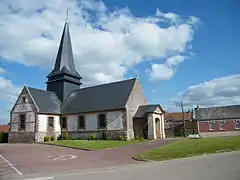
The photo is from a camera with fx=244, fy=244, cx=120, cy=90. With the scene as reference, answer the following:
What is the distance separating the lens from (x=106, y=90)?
31.1 meters

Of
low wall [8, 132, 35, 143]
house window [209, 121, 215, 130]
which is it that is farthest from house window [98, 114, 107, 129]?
house window [209, 121, 215, 130]

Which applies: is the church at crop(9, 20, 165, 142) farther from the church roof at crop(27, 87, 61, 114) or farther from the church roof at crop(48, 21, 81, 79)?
the church roof at crop(48, 21, 81, 79)

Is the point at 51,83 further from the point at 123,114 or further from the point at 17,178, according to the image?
the point at 17,178

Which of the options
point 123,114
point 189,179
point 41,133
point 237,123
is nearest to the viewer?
point 189,179

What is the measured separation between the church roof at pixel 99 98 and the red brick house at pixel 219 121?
2022 cm

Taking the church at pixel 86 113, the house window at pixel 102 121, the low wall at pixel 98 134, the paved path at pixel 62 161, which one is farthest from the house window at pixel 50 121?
the paved path at pixel 62 161

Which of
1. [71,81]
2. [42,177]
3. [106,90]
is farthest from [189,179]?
[71,81]

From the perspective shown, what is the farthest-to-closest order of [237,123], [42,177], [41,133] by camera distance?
[237,123] → [41,133] → [42,177]

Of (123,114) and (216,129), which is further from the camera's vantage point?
(216,129)

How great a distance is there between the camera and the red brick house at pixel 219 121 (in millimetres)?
42062

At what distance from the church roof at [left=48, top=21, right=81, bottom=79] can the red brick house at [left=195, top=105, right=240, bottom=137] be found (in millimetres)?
23512

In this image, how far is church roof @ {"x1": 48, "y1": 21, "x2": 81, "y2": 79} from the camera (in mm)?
35781

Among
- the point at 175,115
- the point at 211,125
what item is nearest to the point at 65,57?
the point at 211,125

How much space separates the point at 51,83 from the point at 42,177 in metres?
29.0
